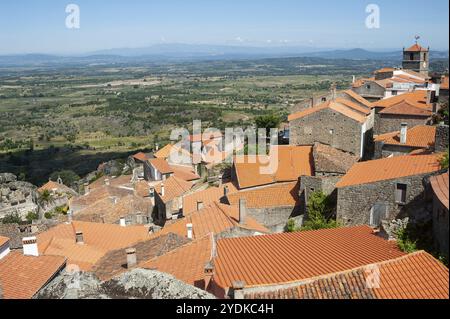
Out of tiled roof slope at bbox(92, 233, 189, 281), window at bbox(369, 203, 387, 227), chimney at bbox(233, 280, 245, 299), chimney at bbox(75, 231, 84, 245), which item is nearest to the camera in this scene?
chimney at bbox(233, 280, 245, 299)

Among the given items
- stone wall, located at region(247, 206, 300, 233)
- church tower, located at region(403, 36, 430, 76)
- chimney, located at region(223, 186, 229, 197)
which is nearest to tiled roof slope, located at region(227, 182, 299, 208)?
Answer: stone wall, located at region(247, 206, 300, 233)

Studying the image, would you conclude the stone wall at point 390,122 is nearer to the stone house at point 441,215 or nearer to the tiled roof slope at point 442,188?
the stone house at point 441,215

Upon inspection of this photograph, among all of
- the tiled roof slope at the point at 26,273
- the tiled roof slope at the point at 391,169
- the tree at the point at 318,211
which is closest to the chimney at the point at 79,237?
the tiled roof slope at the point at 26,273

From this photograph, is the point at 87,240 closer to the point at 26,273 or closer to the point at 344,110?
the point at 26,273

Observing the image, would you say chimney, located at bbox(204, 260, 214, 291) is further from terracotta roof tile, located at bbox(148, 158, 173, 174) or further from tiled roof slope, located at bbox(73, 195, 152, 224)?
terracotta roof tile, located at bbox(148, 158, 173, 174)

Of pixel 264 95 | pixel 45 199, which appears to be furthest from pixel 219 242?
pixel 264 95

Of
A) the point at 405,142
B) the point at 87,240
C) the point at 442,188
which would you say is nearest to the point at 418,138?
the point at 405,142
